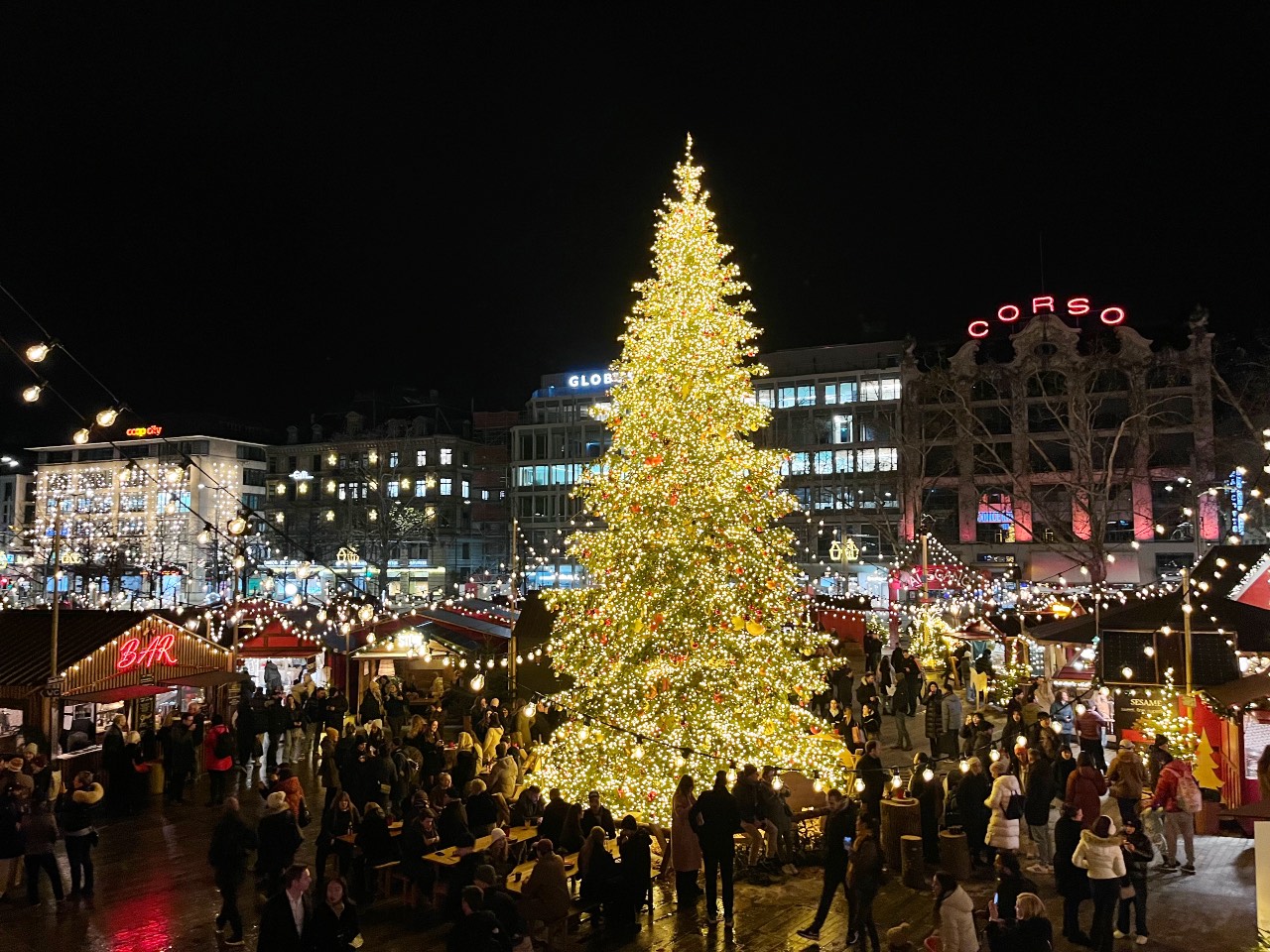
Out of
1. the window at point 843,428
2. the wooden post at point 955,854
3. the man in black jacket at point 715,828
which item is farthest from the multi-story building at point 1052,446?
the man in black jacket at point 715,828

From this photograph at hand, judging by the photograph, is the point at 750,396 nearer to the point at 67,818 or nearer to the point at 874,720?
the point at 874,720

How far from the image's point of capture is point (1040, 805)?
Answer: 11211 mm

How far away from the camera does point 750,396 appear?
1391cm

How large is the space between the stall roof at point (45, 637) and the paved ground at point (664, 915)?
4.73m

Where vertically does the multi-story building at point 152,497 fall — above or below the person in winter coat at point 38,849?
above

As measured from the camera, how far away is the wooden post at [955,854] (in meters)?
10.8

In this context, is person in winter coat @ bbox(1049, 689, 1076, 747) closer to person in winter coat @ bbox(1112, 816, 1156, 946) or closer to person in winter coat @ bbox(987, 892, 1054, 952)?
person in winter coat @ bbox(1112, 816, 1156, 946)

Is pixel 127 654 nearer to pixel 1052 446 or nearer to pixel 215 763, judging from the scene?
pixel 215 763

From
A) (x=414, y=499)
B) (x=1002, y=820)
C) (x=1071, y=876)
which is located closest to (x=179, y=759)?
(x=1002, y=820)

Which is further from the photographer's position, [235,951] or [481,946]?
[235,951]

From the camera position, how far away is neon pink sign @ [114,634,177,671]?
16641 millimetres

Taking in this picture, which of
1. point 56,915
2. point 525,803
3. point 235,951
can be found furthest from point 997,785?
Answer: point 56,915

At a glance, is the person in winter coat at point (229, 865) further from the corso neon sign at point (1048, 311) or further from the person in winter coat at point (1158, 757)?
the corso neon sign at point (1048, 311)

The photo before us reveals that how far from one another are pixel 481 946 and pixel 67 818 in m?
6.00
